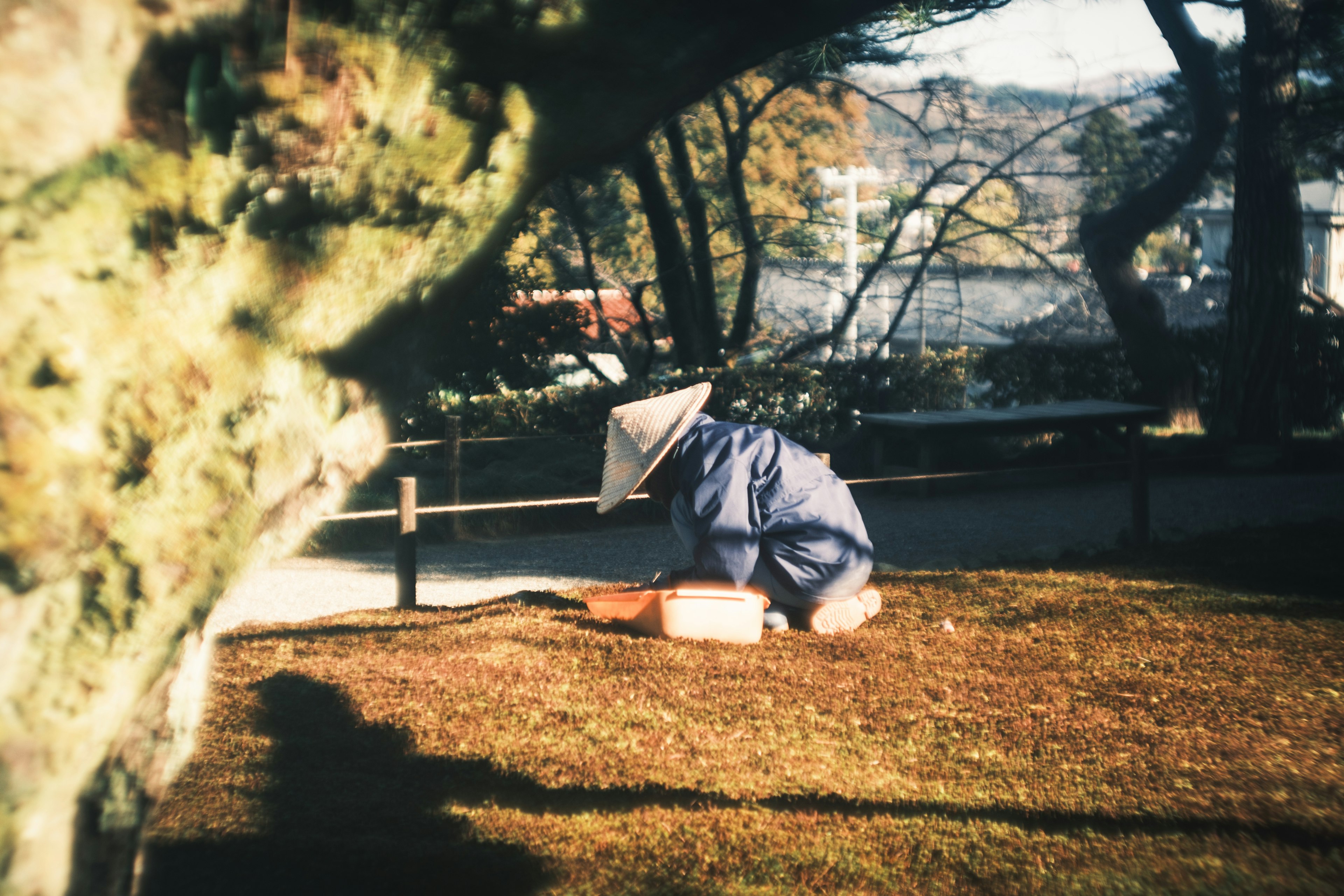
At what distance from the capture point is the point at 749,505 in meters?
4.05

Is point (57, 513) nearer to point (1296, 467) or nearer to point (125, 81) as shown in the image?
point (125, 81)

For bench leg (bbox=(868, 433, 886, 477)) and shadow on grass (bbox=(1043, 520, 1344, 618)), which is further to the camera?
bench leg (bbox=(868, 433, 886, 477))

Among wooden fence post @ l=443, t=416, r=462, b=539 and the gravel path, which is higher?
wooden fence post @ l=443, t=416, r=462, b=539

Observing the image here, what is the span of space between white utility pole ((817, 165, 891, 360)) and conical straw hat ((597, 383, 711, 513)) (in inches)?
274

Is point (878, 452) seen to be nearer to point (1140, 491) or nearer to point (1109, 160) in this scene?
point (1140, 491)

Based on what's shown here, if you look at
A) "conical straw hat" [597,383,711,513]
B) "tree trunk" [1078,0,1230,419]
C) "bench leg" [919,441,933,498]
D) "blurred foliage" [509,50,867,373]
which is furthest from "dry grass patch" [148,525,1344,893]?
"tree trunk" [1078,0,1230,419]

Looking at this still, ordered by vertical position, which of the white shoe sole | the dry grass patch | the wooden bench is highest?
the wooden bench

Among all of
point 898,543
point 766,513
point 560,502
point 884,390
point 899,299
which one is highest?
point 899,299

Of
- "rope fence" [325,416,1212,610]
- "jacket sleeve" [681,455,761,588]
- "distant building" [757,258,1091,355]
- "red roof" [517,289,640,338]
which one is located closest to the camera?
"jacket sleeve" [681,455,761,588]

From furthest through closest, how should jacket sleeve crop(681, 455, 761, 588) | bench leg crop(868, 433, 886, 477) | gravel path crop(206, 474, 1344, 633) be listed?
1. bench leg crop(868, 433, 886, 477)
2. gravel path crop(206, 474, 1344, 633)
3. jacket sleeve crop(681, 455, 761, 588)

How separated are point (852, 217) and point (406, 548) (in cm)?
1501

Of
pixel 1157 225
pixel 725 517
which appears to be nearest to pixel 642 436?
pixel 725 517

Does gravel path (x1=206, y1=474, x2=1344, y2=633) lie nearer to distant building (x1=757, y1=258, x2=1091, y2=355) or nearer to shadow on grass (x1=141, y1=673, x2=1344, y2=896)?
shadow on grass (x1=141, y1=673, x2=1344, y2=896)

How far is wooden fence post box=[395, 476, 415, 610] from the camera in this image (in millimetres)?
5215
